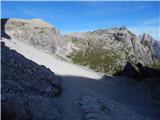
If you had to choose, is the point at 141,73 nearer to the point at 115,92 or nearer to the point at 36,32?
the point at 115,92

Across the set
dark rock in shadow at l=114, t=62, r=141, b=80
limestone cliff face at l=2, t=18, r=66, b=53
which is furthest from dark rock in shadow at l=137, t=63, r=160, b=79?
limestone cliff face at l=2, t=18, r=66, b=53

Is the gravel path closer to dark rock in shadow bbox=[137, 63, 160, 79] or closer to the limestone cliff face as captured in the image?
dark rock in shadow bbox=[137, 63, 160, 79]

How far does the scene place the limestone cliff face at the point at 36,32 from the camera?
4870 inches

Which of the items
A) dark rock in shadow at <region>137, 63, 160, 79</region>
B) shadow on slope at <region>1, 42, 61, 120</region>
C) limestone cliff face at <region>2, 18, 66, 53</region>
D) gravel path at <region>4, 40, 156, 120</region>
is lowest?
gravel path at <region>4, 40, 156, 120</region>

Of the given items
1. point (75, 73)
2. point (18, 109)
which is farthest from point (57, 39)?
point (18, 109)

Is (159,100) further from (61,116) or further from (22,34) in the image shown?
(22,34)

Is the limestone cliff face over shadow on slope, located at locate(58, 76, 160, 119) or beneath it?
over

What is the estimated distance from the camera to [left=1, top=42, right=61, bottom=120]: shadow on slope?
2441 centimetres

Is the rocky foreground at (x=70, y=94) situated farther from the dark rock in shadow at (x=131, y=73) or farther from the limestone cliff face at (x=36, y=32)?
the limestone cliff face at (x=36, y=32)

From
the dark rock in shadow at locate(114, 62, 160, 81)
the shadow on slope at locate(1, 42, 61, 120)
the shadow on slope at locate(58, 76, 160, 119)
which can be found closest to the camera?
the shadow on slope at locate(1, 42, 61, 120)

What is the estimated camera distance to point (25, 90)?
1318 inches

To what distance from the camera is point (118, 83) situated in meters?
63.4

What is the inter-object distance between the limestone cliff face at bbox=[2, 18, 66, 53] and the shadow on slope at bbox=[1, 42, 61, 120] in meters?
77.4

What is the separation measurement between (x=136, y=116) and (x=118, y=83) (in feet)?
79.1
